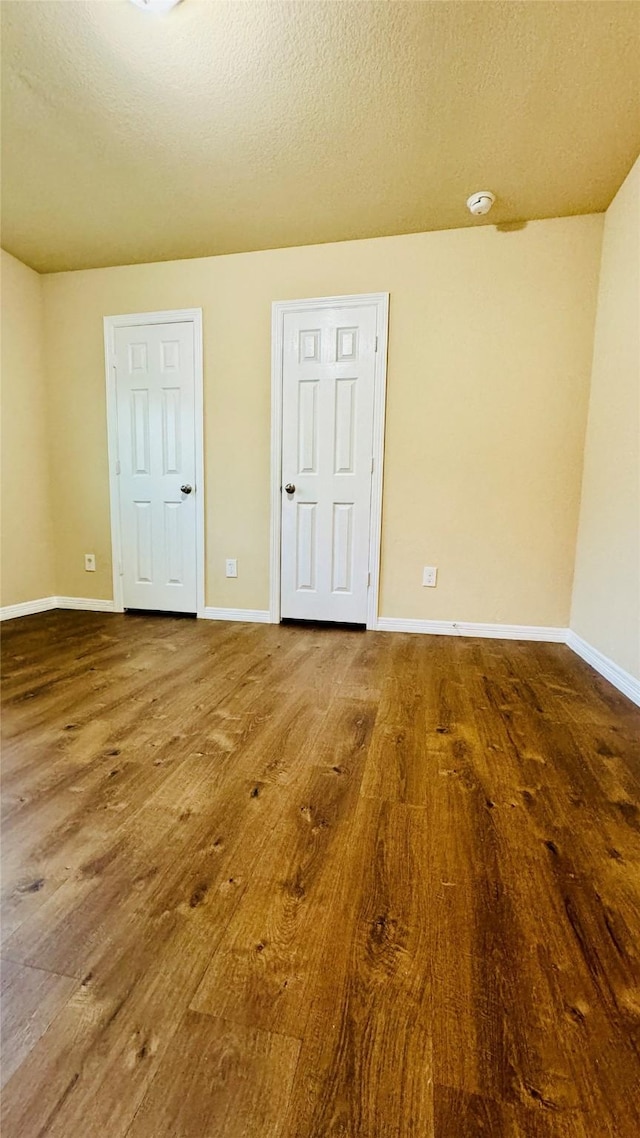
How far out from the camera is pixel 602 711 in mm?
1750

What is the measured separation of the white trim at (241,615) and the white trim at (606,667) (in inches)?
73.6

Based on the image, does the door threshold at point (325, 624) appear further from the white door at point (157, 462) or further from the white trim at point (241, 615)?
the white door at point (157, 462)

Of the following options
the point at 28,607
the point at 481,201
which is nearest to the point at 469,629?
the point at 481,201

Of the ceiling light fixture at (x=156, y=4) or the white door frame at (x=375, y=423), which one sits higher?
the ceiling light fixture at (x=156, y=4)

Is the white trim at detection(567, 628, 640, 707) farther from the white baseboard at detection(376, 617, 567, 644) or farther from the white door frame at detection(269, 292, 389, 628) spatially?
the white door frame at detection(269, 292, 389, 628)

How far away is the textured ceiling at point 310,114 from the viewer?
4.91ft

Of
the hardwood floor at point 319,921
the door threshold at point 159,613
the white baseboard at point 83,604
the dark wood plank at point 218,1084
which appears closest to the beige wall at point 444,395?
the door threshold at point 159,613

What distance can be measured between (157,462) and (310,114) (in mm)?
2029

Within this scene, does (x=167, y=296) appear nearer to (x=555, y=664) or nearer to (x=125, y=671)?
(x=125, y=671)

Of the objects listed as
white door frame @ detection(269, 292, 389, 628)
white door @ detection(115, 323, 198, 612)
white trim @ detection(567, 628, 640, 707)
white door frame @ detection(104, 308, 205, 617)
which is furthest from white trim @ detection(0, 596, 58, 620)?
white trim @ detection(567, 628, 640, 707)

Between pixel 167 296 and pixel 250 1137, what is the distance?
11.9 feet

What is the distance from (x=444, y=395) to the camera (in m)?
2.61

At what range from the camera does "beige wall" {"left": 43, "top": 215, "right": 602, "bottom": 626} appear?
2459mm

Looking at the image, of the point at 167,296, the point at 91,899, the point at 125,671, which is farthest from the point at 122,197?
the point at 91,899
